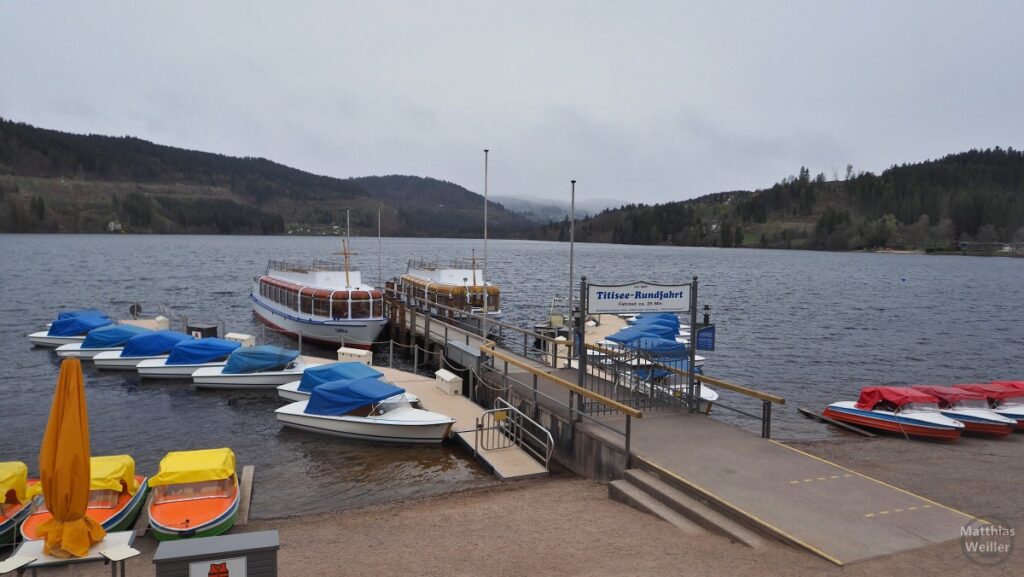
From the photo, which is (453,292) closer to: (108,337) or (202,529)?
(108,337)

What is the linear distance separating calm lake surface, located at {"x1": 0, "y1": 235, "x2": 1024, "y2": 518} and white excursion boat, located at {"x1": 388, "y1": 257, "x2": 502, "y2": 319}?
702 centimetres

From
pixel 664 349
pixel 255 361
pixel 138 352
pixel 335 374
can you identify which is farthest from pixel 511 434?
pixel 138 352

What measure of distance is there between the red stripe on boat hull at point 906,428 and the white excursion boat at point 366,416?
13.3m

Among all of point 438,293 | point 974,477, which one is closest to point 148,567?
point 974,477

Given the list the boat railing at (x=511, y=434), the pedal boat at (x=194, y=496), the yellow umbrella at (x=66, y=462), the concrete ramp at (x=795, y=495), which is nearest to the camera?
the concrete ramp at (x=795, y=495)

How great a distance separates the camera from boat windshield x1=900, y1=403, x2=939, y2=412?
19.8 meters

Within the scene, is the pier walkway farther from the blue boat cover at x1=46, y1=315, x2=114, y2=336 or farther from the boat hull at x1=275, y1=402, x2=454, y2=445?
the blue boat cover at x1=46, y1=315, x2=114, y2=336

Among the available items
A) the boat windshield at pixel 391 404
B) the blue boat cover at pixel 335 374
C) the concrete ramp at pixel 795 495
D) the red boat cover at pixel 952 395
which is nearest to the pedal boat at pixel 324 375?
the blue boat cover at pixel 335 374

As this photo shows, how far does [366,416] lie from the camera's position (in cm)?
1925

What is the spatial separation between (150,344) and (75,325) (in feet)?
32.6

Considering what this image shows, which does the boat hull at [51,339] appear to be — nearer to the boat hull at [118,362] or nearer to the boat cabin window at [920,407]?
the boat hull at [118,362]

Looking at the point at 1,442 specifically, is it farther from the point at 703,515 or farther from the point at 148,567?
the point at 703,515

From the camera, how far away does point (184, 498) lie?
43.3ft

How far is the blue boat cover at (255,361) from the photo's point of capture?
1034 inches
